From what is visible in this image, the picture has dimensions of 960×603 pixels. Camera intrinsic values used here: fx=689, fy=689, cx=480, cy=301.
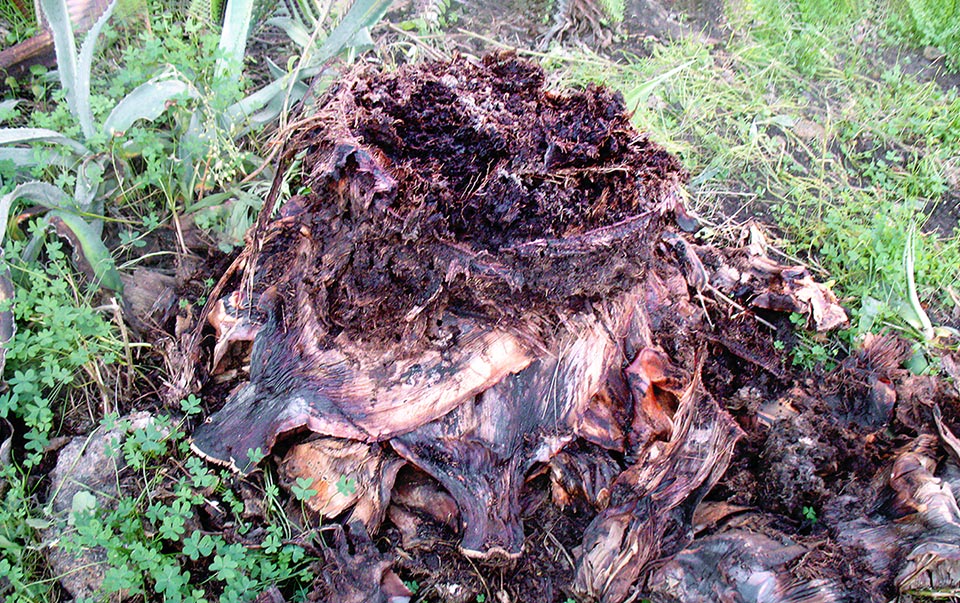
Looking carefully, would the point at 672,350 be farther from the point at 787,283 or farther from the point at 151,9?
the point at 151,9

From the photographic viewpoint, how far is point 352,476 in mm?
1961

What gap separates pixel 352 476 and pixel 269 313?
547 mm

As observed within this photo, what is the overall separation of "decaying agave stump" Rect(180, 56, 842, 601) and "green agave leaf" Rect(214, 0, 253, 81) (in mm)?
1021

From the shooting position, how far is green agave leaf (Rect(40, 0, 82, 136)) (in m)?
2.47

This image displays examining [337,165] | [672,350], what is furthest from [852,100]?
[337,165]

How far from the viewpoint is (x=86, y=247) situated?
2.46 m

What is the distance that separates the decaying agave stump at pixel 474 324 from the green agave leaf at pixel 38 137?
3.47ft

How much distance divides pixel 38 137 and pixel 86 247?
449mm

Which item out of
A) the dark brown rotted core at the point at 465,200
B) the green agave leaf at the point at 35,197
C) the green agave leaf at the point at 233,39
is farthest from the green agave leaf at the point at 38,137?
the dark brown rotted core at the point at 465,200

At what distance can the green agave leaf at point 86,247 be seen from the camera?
245 centimetres

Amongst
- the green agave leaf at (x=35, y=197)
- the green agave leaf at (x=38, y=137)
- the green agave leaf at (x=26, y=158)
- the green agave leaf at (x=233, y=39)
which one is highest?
the green agave leaf at (x=233, y=39)

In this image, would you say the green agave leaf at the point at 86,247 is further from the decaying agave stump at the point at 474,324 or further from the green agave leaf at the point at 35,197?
the decaying agave stump at the point at 474,324

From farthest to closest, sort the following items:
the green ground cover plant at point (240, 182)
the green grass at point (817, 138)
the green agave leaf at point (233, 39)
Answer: the green grass at point (817, 138)
the green agave leaf at point (233, 39)
the green ground cover plant at point (240, 182)

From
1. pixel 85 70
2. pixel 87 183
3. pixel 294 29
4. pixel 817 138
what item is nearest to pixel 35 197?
pixel 87 183
